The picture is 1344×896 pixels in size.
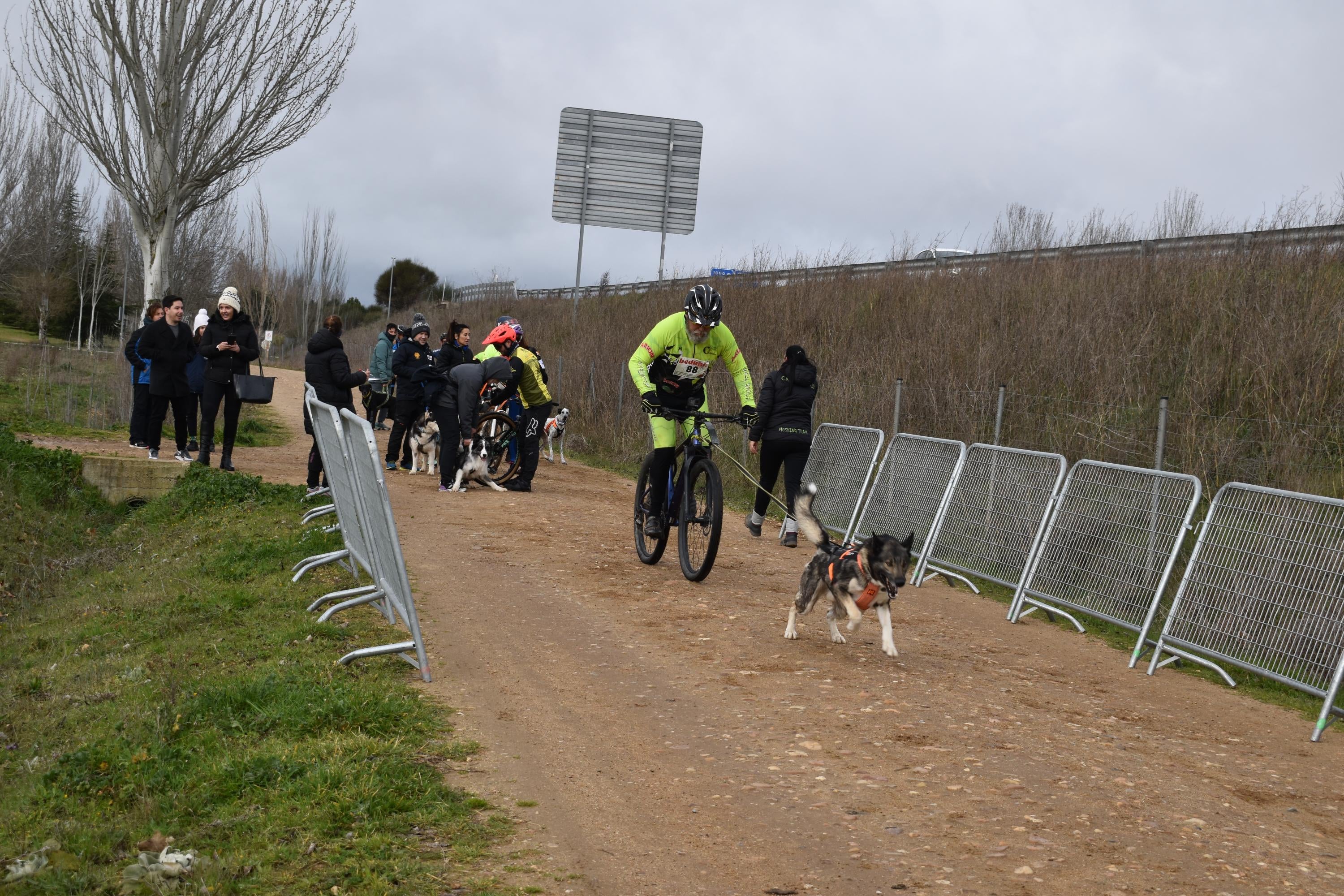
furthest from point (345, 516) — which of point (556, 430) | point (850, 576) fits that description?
point (556, 430)

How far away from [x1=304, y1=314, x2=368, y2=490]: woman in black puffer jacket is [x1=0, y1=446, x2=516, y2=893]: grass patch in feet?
9.85

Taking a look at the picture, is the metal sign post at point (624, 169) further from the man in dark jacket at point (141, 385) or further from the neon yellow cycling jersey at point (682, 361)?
the neon yellow cycling jersey at point (682, 361)

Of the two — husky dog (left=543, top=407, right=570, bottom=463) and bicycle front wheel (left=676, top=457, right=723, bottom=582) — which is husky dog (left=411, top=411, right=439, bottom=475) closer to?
husky dog (left=543, top=407, right=570, bottom=463)

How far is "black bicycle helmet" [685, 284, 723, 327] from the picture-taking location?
949cm

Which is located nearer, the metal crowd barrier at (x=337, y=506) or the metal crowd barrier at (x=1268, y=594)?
the metal crowd barrier at (x=1268, y=594)

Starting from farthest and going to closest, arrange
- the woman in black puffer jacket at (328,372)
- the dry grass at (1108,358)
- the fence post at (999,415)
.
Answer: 1. the woman in black puffer jacket at (328,372)
2. the fence post at (999,415)
3. the dry grass at (1108,358)

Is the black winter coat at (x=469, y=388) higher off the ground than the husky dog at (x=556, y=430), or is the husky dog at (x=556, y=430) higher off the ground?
the black winter coat at (x=469, y=388)


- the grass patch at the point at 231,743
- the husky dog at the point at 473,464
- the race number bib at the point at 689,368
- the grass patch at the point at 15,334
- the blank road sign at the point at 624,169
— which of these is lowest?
the grass patch at the point at 231,743

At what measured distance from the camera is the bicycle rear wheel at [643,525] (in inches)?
399

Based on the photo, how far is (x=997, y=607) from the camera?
34.6ft

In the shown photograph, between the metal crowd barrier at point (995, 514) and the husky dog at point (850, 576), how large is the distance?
2.81 metres

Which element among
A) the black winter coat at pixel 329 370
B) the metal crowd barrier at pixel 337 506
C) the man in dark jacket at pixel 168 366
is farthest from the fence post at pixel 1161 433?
the man in dark jacket at pixel 168 366

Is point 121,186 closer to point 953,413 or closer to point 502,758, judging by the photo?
point 953,413

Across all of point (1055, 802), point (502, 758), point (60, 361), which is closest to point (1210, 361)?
point (1055, 802)
